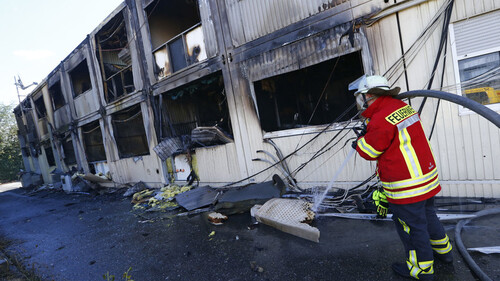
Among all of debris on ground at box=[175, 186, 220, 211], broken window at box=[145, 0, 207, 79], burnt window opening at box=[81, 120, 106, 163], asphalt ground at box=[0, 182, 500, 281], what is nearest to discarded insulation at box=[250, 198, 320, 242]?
asphalt ground at box=[0, 182, 500, 281]

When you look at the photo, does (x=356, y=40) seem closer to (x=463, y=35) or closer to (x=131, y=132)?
(x=463, y=35)

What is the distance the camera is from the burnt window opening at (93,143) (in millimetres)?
13633

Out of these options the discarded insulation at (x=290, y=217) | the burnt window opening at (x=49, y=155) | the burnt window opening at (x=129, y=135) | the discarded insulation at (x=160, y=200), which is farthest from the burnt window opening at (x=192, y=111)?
the burnt window opening at (x=49, y=155)

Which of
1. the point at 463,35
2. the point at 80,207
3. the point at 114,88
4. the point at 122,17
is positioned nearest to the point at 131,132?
the point at 114,88

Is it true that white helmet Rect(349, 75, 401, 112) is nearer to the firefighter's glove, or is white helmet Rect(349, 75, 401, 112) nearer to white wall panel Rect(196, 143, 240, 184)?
the firefighter's glove

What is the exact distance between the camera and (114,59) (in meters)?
11.6

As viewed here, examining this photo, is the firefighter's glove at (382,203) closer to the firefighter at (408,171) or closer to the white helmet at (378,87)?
the firefighter at (408,171)

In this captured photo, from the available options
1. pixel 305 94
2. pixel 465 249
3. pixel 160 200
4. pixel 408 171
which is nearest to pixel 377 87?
pixel 408 171

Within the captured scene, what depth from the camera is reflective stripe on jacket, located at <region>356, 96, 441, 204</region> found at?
2.26m

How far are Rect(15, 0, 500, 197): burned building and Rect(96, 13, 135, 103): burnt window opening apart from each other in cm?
6

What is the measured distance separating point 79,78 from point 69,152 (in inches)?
198

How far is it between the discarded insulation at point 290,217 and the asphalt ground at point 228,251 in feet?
0.38

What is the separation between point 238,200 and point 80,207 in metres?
7.09

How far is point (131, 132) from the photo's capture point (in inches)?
453
